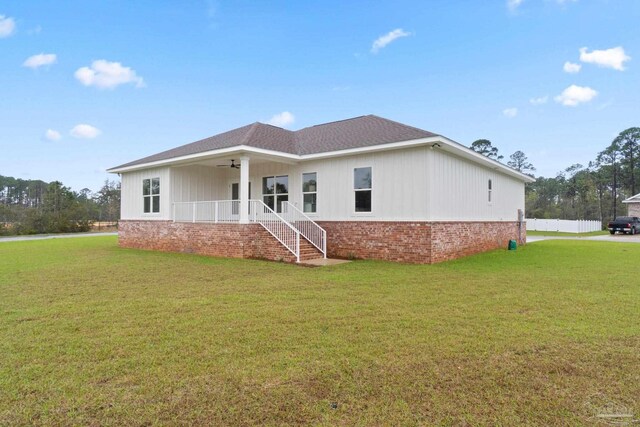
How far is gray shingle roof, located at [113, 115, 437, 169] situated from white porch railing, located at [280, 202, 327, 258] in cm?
220

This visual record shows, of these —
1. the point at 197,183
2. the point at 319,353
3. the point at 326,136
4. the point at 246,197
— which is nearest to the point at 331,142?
the point at 326,136

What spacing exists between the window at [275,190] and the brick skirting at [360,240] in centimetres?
223

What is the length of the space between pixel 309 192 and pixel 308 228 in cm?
143

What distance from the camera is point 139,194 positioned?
16.3 m

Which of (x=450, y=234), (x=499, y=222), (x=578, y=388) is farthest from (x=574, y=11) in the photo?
(x=578, y=388)

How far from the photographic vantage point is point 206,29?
15242 millimetres

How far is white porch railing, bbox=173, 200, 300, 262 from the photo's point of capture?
11.3m

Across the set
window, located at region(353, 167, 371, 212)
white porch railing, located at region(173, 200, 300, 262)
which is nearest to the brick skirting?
white porch railing, located at region(173, 200, 300, 262)

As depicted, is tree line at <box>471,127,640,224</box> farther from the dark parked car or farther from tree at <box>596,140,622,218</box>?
the dark parked car

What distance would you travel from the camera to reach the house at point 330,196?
10594mm

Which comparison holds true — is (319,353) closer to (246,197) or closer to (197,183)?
(246,197)

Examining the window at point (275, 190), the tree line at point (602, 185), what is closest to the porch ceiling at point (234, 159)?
the window at point (275, 190)

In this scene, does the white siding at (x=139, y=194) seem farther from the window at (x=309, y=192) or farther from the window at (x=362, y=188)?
the window at (x=362, y=188)

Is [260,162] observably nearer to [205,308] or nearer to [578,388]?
[205,308]
